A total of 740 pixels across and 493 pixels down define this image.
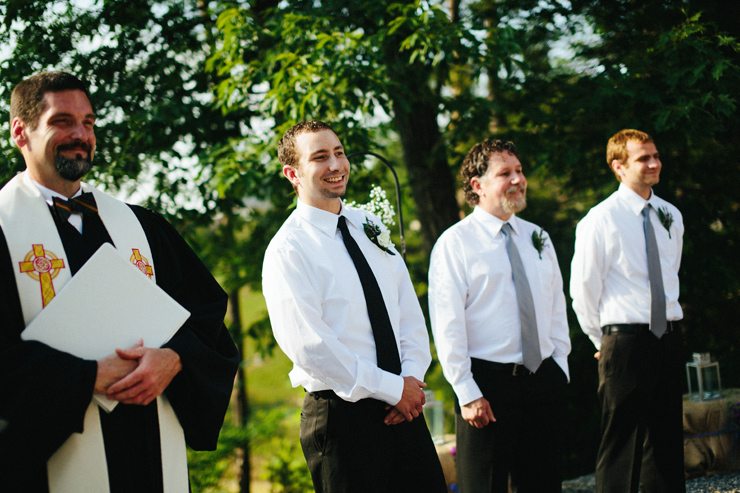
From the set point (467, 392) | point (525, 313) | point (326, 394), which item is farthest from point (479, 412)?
point (326, 394)

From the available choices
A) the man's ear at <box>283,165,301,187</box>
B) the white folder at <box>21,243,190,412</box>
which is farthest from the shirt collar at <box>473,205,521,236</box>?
the white folder at <box>21,243,190,412</box>

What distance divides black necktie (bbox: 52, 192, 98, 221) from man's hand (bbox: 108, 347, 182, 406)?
514 millimetres

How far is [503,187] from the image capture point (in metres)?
3.49

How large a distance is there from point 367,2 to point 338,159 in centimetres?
270

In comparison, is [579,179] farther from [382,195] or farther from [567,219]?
[382,195]

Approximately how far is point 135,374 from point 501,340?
6.70ft

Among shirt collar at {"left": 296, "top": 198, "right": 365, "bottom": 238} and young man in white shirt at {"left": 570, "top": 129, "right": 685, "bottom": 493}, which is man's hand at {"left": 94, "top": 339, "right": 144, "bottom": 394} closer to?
shirt collar at {"left": 296, "top": 198, "right": 365, "bottom": 238}

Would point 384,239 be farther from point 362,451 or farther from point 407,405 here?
point 362,451

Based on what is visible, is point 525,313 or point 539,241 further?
point 539,241

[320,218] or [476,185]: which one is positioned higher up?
[476,185]

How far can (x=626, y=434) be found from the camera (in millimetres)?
3762

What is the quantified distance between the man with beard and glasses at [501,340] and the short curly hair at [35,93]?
215 cm

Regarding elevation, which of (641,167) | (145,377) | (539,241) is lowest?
(145,377)

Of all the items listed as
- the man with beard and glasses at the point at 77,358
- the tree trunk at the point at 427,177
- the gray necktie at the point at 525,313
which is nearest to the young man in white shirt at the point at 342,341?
the man with beard and glasses at the point at 77,358
